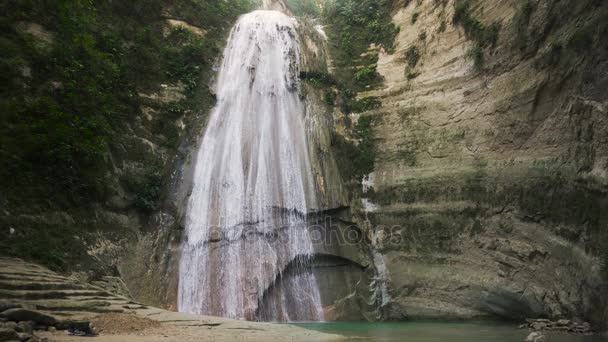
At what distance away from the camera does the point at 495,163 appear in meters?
11.4

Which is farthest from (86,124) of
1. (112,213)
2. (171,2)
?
(171,2)

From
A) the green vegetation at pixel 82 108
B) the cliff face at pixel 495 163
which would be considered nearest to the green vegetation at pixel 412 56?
the cliff face at pixel 495 163

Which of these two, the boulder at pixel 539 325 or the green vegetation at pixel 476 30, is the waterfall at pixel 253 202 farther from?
the green vegetation at pixel 476 30

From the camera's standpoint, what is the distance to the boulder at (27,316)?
17.6 feet

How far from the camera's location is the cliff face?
350 inches

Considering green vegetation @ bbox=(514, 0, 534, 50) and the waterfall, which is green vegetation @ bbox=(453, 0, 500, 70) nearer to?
green vegetation @ bbox=(514, 0, 534, 50)

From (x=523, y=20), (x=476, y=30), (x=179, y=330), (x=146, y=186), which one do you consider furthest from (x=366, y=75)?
(x=179, y=330)

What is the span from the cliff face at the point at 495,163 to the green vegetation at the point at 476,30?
4cm

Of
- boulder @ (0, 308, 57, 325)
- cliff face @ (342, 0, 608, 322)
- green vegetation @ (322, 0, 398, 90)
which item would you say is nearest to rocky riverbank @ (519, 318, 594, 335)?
cliff face @ (342, 0, 608, 322)

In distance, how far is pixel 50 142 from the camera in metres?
9.52

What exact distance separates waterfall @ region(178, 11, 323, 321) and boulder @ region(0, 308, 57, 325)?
574 cm

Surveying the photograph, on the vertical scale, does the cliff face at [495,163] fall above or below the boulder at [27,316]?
above

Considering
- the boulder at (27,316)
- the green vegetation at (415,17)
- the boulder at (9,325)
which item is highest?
the green vegetation at (415,17)

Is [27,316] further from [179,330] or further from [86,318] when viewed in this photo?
[179,330]
